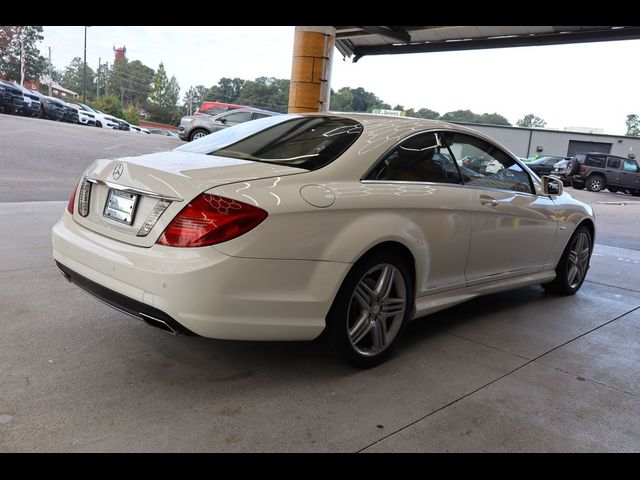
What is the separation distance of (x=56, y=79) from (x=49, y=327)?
77.3 metres

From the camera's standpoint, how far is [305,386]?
9.84ft

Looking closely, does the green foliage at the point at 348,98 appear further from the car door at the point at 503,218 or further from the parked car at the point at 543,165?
the parked car at the point at 543,165

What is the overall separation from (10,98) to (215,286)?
79.2ft

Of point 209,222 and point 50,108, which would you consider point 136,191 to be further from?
point 50,108

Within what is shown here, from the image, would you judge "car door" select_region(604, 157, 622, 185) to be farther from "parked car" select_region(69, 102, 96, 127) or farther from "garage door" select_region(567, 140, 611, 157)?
"parked car" select_region(69, 102, 96, 127)

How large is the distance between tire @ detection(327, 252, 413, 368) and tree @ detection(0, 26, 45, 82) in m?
51.1

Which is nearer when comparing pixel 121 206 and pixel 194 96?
pixel 121 206

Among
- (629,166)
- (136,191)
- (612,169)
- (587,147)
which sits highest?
Answer: (587,147)

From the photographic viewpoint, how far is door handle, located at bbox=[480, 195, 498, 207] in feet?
12.8

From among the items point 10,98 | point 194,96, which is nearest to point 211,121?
point 10,98

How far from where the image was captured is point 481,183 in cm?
404

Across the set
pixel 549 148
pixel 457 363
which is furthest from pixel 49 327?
pixel 549 148

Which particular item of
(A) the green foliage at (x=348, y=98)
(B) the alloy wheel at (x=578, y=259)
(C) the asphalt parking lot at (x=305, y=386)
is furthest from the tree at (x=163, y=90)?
(C) the asphalt parking lot at (x=305, y=386)

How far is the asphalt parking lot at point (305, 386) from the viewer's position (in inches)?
97.0
